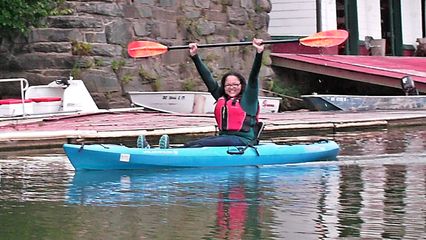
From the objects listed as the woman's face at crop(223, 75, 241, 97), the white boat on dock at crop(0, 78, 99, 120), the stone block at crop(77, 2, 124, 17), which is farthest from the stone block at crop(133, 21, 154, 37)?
the woman's face at crop(223, 75, 241, 97)

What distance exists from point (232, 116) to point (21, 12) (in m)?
6.63

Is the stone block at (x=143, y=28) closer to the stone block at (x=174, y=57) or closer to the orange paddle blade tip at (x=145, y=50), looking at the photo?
the stone block at (x=174, y=57)

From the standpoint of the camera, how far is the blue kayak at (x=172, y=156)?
1002 cm

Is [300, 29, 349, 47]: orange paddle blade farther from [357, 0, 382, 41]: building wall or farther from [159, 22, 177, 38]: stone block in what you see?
[357, 0, 382, 41]: building wall

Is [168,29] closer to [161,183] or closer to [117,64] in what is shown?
[117,64]

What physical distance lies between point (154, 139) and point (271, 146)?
3.23m

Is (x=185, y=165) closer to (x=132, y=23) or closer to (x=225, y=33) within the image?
(x=132, y=23)

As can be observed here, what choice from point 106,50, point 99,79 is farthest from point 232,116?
point 106,50

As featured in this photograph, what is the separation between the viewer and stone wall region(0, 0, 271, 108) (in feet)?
55.8

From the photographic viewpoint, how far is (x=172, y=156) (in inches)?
401

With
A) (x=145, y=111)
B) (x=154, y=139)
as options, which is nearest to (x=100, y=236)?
(x=154, y=139)

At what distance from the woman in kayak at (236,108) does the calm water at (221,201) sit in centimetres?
39

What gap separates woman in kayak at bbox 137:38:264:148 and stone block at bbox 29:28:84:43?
6826 millimetres

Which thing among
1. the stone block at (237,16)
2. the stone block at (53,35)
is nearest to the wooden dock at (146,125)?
the stone block at (53,35)
